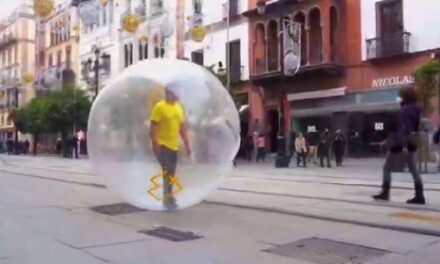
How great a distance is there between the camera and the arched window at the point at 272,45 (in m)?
31.4

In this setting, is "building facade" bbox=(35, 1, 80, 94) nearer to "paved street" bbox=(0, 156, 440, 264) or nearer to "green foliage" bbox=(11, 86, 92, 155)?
"green foliage" bbox=(11, 86, 92, 155)

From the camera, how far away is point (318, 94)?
2891cm

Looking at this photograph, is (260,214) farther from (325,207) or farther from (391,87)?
(391,87)

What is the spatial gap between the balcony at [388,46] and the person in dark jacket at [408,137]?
56.4 ft

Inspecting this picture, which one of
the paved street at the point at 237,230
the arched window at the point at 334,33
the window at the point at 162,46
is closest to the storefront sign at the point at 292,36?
the arched window at the point at 334,33

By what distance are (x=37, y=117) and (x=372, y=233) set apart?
43873 mm

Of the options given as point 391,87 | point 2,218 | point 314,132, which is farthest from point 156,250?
point 314,132

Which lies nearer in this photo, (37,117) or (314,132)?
(314,132)

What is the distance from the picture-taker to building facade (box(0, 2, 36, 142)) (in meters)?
67.2

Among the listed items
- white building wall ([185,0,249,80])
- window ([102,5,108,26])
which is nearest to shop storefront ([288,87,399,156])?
white building wall ([185,0,249,80])

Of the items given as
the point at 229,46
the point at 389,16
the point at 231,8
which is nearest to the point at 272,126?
the point at 229,46

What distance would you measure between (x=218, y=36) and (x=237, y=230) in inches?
1164

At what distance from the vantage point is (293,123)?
3066 centimetres

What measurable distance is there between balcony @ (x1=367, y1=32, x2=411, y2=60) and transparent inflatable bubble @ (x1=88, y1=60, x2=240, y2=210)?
19.8 m
